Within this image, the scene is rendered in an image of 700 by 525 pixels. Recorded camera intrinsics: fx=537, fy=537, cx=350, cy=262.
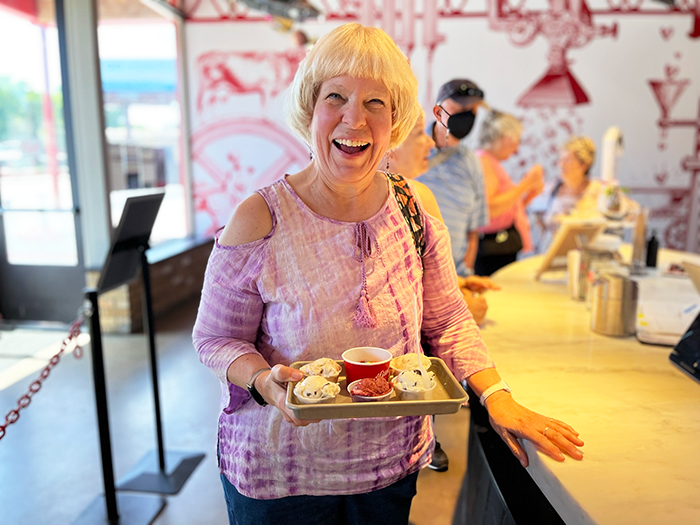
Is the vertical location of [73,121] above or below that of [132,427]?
above

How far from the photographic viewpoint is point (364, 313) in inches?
44.7

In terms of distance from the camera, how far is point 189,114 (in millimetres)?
6543

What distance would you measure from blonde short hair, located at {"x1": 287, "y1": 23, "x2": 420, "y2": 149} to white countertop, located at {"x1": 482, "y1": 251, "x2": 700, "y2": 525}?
79 cm

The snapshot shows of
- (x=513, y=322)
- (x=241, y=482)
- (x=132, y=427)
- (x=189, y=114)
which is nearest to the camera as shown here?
(x=241, y=482)

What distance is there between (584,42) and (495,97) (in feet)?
3.63

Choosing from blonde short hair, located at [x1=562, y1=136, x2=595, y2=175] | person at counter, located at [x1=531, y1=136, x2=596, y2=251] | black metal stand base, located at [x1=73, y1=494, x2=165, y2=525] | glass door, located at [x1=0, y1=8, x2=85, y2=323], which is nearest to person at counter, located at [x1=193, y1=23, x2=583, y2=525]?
black metal stand base, located at [x1=73, y1=494, x2=165, y2=525]

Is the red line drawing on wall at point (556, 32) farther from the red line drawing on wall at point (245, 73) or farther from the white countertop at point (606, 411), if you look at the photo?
the white countertop at point (606, 411)

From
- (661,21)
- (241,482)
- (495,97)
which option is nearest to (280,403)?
(241,482)

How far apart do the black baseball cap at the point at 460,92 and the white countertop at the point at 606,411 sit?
2.76 feet

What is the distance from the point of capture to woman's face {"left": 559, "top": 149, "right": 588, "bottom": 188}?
171 inches

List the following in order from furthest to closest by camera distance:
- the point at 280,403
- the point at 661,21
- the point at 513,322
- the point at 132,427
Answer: the point at 661,21 < the point at 132,427 < the point at 513,322 < the point at 280,403

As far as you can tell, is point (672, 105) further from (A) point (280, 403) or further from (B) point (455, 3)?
(A) point (280, 403)

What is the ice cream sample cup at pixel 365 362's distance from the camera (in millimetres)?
1069

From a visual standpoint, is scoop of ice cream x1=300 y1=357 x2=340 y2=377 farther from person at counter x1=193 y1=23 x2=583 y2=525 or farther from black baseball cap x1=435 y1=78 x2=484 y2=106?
black baseball cap x1=435 y1=78 x2=484 y2=106
